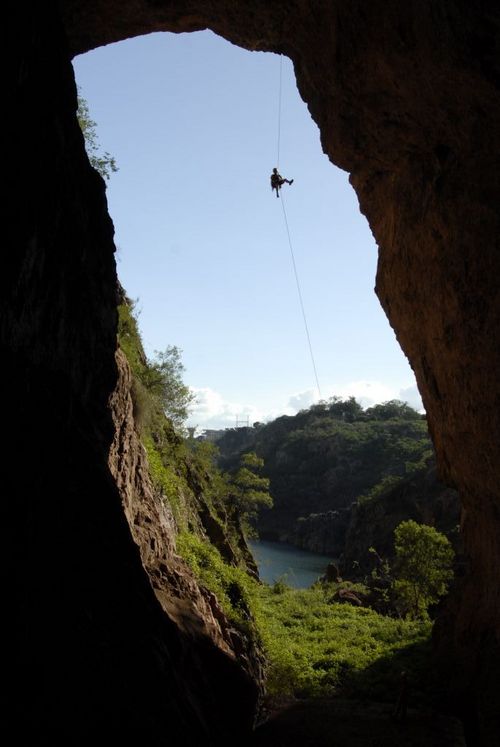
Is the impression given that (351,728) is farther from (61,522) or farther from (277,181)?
(277,181)

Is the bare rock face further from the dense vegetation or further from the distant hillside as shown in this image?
the distant hillside

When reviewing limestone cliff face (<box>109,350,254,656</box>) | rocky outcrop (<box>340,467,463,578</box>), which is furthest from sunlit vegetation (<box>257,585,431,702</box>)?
rocky outcrop (<box>340,467,463,578</box>)

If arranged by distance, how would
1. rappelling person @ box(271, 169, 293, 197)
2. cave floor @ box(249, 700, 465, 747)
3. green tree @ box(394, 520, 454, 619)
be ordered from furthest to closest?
green tree @ box(394, 520, 454, 619)
rappelling person @ box(271, 169, 293, 197)
cave floor @ box(249, 700, 465, 747)

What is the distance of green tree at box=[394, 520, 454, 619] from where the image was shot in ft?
88.9

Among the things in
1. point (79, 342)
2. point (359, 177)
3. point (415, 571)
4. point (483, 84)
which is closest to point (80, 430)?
point (79, 342)

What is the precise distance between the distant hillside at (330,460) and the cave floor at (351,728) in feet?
201

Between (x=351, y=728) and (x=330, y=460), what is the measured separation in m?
88.1

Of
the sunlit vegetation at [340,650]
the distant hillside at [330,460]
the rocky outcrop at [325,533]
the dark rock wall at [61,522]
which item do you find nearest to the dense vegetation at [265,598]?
the sunlit vegetation at [340,650]

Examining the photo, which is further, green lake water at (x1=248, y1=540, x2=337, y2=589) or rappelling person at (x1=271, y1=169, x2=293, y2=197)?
green lake water at (x1=248, y1=540, x2=337, y2=589)

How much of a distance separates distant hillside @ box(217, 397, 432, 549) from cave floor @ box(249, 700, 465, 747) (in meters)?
61.3

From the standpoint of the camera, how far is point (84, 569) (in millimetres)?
6301

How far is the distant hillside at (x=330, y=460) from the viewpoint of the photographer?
3538 inches

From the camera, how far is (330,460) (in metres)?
98.5

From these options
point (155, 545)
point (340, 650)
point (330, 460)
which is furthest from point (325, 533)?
point (155, 545)
